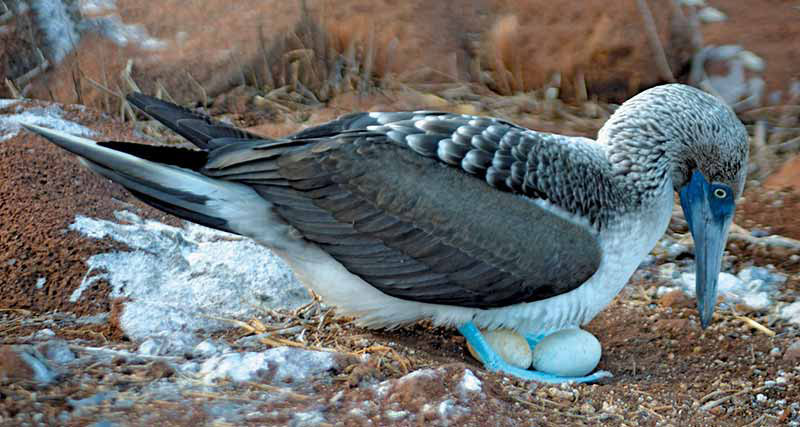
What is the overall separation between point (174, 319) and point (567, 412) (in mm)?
1708

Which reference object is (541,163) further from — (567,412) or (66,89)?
(66,89)

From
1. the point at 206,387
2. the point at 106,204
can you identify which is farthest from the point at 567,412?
the point at 106,204

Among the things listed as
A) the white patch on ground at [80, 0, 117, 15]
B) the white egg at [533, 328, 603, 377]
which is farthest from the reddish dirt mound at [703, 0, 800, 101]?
the white patch on ground at [80, 0, 117, 15]

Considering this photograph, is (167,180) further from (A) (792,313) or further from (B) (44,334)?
(A) (792,313)

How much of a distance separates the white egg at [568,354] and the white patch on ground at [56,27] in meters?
4.71

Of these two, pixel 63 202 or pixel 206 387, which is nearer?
pixel 206 387

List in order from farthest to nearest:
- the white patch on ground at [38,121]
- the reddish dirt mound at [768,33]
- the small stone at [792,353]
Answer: the reddish dirt mound at [768,33] → the white patch on ground at [38,121] → the small stone at [792,353]

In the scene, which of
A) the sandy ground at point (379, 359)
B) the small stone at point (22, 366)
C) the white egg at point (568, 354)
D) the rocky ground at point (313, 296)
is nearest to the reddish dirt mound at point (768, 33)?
the rocky ground at point (313, 296)

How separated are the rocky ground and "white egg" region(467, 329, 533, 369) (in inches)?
→ 6.6

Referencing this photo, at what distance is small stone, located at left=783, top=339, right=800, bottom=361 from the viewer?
4.43 metres

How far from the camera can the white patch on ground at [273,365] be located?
3459 mm

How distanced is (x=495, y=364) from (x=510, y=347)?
0.12 m

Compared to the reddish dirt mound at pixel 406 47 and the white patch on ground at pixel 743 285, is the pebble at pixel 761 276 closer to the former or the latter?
the white patch on ground at pixel 743 285

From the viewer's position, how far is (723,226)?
432cm
